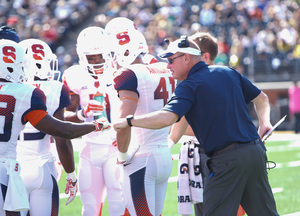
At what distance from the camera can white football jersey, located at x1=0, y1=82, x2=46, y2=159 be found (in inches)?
148

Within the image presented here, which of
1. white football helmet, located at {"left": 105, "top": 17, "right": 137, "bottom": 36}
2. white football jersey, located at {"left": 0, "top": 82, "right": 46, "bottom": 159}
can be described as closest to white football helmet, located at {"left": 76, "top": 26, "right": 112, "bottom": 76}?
white football helmet, located at {"left": 105, "top": 17, "right": 137, "bottom": 36}

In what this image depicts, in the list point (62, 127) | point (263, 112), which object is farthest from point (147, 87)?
point (263, 112)

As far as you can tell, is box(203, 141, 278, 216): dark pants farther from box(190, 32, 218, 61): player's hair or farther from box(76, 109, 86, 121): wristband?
box(76, 109, 86, 121): wristband

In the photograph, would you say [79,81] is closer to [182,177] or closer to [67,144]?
[67,144]

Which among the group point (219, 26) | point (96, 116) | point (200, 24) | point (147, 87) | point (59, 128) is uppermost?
point (200, 24)

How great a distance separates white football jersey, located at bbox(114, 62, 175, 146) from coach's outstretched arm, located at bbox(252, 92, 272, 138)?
75 cm

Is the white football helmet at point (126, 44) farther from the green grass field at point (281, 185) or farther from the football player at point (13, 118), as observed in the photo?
the green grass field at point (281, 185)

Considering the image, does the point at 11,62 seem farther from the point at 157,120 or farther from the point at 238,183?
the point at 238,183

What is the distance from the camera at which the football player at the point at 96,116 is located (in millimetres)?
5051

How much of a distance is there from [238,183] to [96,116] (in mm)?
1853

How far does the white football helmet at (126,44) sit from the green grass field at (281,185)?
9.37 feet

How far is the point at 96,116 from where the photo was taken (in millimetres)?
5258

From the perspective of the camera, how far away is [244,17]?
19.4 metres

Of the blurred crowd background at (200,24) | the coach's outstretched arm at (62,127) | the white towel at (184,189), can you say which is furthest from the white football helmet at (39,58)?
the blurred crowd background at (200,24)
